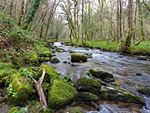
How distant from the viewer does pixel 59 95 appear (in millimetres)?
3010

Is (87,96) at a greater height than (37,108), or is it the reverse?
(37,108)

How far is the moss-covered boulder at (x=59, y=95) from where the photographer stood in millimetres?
2793

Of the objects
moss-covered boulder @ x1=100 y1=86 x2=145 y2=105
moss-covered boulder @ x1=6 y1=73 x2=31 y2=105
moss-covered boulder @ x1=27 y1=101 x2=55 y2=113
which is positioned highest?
moss-covered boulder @ x1=6 y1=73 x2=31 y2=105

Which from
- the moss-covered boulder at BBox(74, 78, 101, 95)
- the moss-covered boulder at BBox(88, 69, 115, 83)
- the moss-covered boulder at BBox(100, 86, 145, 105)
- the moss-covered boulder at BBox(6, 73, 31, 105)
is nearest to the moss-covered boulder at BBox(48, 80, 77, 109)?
the moss-covered boulder at BBox(74, 78, 101, 95)

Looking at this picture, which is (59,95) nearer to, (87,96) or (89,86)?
(87,96)

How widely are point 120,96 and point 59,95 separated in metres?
2.06

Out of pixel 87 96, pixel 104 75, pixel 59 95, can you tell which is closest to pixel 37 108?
pixel 59 95

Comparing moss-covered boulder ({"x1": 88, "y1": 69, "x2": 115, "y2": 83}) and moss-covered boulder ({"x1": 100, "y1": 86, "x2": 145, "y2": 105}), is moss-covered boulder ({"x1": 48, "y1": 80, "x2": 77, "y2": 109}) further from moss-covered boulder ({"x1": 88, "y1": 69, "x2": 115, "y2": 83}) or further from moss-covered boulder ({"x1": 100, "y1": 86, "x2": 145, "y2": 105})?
moss-covered boulder ({"x1": 88, "y1": 69, "x2": 115, "y2": 83})

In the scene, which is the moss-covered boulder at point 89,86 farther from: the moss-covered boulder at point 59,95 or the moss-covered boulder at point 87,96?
the moss-covered boulder at point 59,95

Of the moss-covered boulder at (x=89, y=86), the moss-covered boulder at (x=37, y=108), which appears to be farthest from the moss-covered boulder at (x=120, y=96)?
the moss-covered boulder at (x=37, y=108)

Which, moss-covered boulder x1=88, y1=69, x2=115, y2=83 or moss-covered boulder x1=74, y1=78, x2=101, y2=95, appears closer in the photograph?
moss-covered boulder x1=74, y1=78, x2=101, y2=95

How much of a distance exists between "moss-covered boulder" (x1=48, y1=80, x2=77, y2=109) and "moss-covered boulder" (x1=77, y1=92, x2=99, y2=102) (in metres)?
0.23

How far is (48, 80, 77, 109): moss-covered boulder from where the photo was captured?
2.79 meters

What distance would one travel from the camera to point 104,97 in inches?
140
